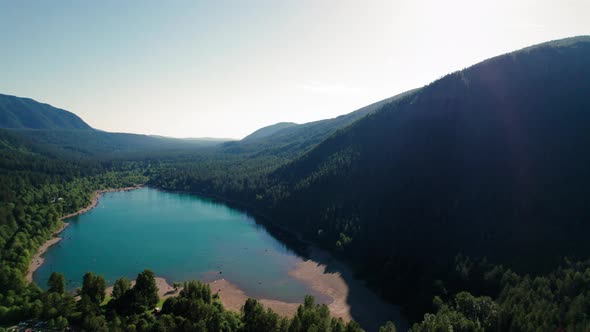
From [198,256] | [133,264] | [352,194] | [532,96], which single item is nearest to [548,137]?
[532,96]

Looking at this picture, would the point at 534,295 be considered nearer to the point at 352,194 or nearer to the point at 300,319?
the point at 300,319

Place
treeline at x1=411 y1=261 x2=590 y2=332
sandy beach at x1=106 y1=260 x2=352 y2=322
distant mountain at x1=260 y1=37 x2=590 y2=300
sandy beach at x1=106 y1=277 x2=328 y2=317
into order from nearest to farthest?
treeline at x1=411 y1=261 x2=590 y2=332 < sandy beach at x1=106 y1=277 x2=328 y2=317 < sandy beach at x1=106 y1=260 x2=352 y2=322 < distant mountain at x1=260 y1=37 x2=590 y2=300

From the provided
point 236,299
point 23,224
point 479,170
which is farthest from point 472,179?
point 23,224

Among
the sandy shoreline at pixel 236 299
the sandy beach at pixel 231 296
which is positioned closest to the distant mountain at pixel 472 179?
the sandy shoreline at pixel 236 299

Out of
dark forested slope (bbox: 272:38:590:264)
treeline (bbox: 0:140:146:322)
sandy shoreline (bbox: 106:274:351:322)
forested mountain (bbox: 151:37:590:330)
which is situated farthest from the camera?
dark forested slope (bbox: 272:38:590:264)

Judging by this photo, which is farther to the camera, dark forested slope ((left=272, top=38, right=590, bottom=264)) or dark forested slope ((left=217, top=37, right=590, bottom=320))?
dark forested slope ((left=272, top=38, right=590, bottom=264))

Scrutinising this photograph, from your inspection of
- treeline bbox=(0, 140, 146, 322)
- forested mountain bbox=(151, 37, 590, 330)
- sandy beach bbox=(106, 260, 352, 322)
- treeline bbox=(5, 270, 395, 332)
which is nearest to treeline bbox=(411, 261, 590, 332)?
forested mountain bbox=(151, 37, 590, 330)

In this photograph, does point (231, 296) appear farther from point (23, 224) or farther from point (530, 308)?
point (23, 224)

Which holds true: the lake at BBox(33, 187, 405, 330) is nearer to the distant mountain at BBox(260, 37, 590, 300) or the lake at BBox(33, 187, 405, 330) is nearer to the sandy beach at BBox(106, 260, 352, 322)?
the sandy beach at BBox(106, 260, 352, 322)
